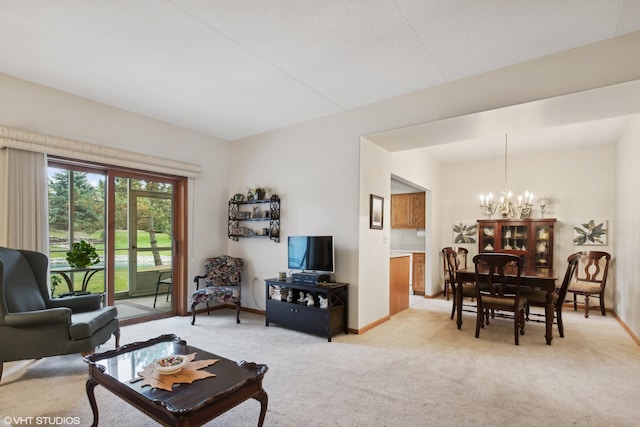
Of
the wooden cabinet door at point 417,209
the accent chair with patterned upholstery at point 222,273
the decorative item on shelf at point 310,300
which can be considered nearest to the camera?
the decorative item on shelf at point 310,300

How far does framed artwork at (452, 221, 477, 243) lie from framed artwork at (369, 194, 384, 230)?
304 centimetres

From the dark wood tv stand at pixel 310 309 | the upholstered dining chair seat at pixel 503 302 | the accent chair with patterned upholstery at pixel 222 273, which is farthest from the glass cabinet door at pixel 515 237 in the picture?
the accent chair with patterned upholstery at pixel 222 273

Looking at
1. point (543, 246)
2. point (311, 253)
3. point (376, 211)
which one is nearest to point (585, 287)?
point (543, 246)

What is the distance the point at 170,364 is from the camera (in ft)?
6.42

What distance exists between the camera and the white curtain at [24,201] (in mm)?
3268

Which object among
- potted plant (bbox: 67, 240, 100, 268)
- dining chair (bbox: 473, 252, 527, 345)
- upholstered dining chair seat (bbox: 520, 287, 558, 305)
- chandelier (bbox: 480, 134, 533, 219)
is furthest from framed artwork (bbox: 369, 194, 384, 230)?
potted plant (bbox: 67, 240, 100, 268)

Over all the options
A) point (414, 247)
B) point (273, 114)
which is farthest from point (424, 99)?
point (414, 247)

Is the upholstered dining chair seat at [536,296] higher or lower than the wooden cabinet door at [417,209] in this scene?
lower

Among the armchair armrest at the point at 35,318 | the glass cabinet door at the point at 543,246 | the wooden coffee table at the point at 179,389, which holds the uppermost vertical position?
the glass cabinet door at the point at 543,246

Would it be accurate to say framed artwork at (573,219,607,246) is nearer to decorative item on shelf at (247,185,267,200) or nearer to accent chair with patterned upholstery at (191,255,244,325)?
decorative item on shelf at (247,185,267,200)

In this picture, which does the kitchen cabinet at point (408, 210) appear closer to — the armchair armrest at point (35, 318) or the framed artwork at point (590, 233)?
the framed artwork at point (590, 233)

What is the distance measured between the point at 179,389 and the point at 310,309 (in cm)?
229

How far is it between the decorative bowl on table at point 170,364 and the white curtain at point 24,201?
241 cm

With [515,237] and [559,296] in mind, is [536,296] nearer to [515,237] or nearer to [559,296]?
[559,296]
